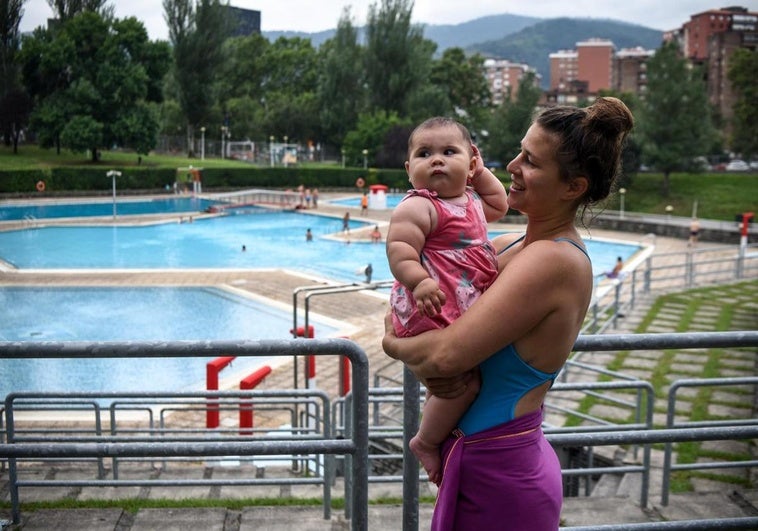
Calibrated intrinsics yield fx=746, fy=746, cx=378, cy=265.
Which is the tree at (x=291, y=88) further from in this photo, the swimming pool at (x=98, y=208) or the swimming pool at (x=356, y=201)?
the swimming pool at (x=98, y=208)

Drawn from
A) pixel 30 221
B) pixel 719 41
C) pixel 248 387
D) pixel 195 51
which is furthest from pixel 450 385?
pixel 719 41

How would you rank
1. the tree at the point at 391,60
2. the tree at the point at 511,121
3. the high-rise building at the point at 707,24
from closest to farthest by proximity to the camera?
1. the tree at the point at 511,121
2. the tree at the point at 391,60
3. the high-rise building at the point at 707,24

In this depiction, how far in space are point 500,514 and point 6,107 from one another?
892 inches

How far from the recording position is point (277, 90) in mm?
72812

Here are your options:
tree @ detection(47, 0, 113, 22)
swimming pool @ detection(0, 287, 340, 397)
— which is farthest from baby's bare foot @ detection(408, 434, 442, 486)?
tree @ detection(47, 0, 113, 22)

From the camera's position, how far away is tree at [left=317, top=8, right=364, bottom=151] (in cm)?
5631

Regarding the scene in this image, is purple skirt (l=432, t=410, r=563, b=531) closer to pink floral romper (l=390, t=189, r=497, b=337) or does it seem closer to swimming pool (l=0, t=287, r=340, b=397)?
pink floral romper (l=390, t=189, r=497, b=337)

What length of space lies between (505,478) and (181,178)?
1646 inches

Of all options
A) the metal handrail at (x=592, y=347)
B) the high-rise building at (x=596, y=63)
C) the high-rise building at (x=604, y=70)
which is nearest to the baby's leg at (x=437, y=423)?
the metal handrail at (x=592, y=347)

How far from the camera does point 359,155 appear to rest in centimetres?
5247

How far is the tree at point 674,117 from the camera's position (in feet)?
129

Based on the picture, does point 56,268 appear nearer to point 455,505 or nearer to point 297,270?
point 297,270

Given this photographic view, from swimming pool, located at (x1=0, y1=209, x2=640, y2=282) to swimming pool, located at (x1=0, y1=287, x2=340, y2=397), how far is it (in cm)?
355

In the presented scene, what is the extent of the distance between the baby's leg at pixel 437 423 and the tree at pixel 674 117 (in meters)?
40.2
